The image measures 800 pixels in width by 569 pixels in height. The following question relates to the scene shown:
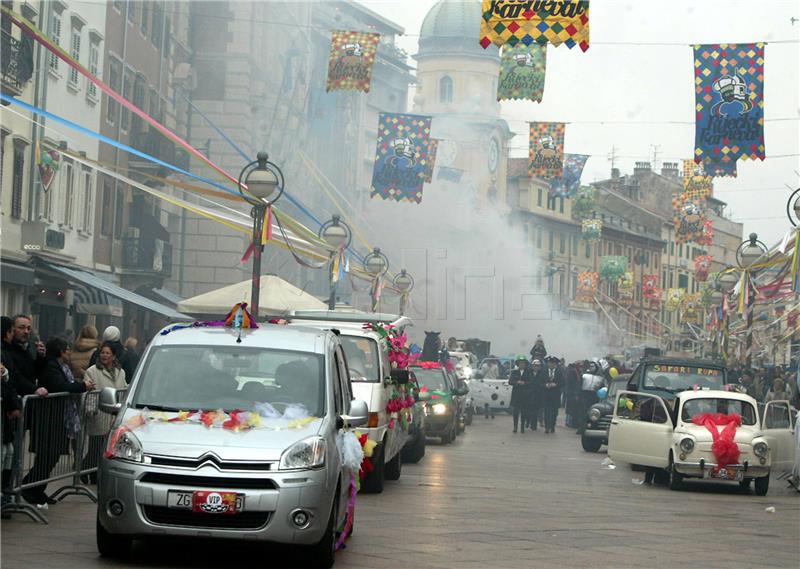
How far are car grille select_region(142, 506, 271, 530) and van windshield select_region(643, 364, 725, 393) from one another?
56.9 feet

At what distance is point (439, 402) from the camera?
2848cm

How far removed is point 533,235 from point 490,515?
323 ft

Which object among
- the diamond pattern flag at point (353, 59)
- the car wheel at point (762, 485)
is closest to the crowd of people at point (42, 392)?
the car wheel at point (762, 485)

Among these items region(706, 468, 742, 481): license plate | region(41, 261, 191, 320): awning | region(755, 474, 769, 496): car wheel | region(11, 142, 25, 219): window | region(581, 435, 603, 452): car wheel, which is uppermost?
region(11, 142, 25, 219): window

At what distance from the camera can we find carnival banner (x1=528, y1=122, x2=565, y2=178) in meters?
41.7

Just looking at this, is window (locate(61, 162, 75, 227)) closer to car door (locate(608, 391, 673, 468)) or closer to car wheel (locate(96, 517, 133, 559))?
car door (locate(608, 391, 673, 468))

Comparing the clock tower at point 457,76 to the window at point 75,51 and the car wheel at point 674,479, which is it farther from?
the car wheel at point 674,479

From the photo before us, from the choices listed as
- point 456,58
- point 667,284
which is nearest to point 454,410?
point 456,58

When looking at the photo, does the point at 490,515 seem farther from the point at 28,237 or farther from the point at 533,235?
the point at 533,235

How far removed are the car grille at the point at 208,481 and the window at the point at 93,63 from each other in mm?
28910

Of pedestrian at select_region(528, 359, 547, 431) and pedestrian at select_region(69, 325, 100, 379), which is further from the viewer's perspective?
pedestrian at select_region(528, 359, 547, 431)

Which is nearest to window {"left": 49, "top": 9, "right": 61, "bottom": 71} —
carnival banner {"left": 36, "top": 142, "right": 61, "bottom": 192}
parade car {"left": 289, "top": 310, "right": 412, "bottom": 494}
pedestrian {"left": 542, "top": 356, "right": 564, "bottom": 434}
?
carnival banner {"left": 36, "top": 142, "right": 61, "bottom": 192}

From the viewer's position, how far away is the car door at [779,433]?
2067cm

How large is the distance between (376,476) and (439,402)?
12.0 m
